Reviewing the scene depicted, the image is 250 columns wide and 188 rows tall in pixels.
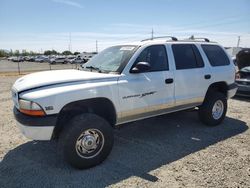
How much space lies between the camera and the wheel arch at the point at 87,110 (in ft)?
11.7

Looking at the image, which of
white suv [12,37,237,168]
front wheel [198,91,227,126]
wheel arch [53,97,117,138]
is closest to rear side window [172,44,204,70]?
white suv [12,37,237,168]

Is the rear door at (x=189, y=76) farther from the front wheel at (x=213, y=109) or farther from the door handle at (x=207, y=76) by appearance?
the front wheel at (x=213, y=109)

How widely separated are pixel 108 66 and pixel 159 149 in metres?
1.71

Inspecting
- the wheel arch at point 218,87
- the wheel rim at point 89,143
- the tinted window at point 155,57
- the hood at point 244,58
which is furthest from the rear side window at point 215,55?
the hood at point 244,58

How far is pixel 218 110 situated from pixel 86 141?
346 centimetres

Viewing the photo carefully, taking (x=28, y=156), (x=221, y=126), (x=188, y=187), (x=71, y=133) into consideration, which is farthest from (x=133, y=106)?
(x=221, y=126)


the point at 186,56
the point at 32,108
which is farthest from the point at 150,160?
Result: the point at 186,56

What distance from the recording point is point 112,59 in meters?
4.33

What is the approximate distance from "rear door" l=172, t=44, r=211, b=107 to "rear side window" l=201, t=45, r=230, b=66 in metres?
0.32

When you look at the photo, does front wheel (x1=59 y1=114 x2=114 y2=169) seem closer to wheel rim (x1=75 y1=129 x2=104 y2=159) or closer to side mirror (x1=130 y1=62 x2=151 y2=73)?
wheel rim (x1=75 y1=129 x2=104 y2=159)

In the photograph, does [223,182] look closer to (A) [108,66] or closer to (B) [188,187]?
(B) [188,187]

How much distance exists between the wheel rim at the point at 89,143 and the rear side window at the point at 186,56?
203 centimetres

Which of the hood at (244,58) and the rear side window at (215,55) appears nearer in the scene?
the rear side window at (215,55)

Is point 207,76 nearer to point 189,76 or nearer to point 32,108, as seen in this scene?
point 189,76
